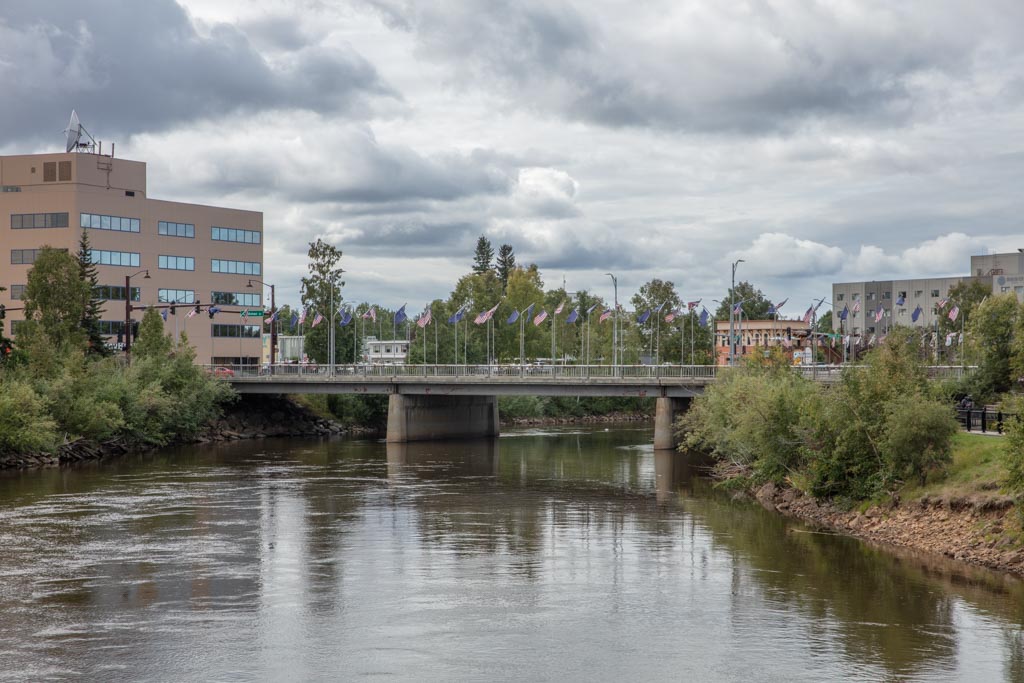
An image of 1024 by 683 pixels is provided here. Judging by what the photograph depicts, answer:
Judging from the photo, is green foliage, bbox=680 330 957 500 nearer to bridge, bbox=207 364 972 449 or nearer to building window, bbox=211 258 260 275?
bridge, bbox=207 364 972 449

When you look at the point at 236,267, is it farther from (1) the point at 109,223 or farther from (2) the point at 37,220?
(2) the point at 37,220

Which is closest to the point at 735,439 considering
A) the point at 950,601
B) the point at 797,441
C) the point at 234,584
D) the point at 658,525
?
the point at 797,441

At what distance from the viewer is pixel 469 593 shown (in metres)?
31.9

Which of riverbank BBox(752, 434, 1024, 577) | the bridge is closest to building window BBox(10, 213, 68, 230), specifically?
the bridge

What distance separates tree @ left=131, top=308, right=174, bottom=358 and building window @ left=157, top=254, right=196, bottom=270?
2830 centimetres

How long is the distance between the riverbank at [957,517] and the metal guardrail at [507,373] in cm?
2934

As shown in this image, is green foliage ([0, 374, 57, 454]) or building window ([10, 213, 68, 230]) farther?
building window ([10, 213, 68, 230])

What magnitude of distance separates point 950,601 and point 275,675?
18.4 meters

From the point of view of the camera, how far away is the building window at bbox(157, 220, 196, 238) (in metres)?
127

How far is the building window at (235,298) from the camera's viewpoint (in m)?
132

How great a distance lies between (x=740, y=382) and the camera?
64.4 m

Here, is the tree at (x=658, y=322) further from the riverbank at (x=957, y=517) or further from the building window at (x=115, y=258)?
the riverbank at (x=957, y=517)

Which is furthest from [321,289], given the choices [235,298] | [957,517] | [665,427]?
[957,517]

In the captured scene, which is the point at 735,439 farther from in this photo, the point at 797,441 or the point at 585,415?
the point at 585,415
